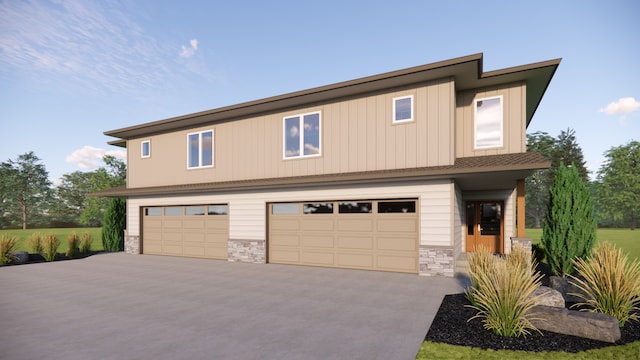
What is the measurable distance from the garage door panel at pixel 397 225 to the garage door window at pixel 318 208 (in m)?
1.89

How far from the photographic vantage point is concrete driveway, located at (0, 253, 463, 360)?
4.46m

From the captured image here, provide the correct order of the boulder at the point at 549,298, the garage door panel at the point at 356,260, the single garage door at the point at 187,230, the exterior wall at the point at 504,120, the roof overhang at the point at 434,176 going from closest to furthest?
the boulder at the point at 549,298 < the roof overhang at the point at 434,176 < the exterior wall at the point at 504,120 < the garage door panel at the point at 356,260 < the single garage door at the point at 187,230

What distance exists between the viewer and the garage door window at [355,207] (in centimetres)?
1070

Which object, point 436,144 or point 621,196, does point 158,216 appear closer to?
point 436,144

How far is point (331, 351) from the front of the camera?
172 inches

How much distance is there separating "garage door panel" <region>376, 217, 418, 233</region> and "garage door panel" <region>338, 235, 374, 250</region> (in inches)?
22.4

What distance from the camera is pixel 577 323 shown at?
477cm

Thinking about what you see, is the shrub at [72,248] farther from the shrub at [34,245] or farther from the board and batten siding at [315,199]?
the board and batten siding at [315,199]

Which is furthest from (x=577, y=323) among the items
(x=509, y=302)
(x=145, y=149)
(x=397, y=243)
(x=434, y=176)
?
(x=145, y=149)

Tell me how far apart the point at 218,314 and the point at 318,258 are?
567 cm

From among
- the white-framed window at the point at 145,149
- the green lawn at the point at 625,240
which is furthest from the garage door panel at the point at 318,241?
the green lawn at the point at 625,240

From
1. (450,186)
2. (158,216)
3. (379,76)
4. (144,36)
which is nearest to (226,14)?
(144,36)

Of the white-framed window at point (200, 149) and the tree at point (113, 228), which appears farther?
the tree at point (113, 228)

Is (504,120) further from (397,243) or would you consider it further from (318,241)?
(318,241)
